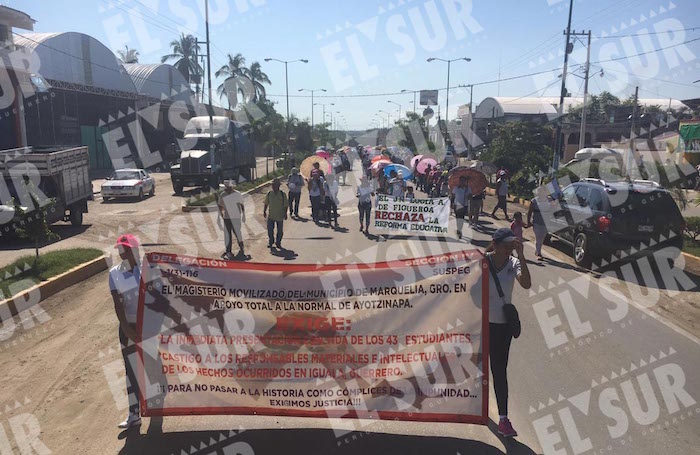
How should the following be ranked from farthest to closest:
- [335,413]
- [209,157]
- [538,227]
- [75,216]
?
1. [209,157]
2. [75,216]
3. [538,227]
4. [335,413]

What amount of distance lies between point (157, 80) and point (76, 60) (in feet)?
52.3

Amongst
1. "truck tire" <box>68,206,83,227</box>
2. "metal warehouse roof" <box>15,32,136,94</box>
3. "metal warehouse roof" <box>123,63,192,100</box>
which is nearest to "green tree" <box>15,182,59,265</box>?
"truck tire" <box>68,206,83,227</box>

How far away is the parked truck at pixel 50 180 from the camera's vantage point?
13.9 meters

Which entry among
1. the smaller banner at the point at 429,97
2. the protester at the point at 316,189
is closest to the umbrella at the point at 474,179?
the protester at the point at 316,189

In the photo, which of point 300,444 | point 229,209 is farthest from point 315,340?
point 229,209

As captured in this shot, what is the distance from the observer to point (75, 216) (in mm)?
16594

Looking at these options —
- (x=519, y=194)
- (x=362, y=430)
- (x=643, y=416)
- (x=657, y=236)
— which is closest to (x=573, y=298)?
(x=657, y=236)

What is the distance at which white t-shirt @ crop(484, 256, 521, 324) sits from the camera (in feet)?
15.0

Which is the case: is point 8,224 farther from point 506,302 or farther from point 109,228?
point 506,302

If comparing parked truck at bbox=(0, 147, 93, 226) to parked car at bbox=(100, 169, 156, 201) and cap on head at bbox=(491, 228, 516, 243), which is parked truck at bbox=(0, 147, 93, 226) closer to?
parked car at bbox=(100, 169, 156, 201)

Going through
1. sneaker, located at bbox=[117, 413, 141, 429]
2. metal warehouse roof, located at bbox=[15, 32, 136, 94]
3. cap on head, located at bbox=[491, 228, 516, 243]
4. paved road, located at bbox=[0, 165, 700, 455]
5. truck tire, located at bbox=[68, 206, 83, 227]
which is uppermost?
metal warehouse roof, located at bbox=[15, 32, 136, 94]

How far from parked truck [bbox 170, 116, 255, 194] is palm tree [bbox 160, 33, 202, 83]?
132ft

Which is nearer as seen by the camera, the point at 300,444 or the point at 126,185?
the point at 300,444

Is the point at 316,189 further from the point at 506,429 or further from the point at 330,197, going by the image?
the point at 506,429
